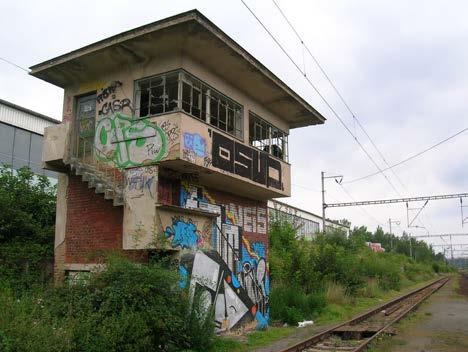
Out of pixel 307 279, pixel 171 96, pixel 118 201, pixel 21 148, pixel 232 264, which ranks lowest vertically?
pixel 307 279

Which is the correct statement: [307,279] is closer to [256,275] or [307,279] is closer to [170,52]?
[256,275]

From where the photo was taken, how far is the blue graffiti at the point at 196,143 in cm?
1208

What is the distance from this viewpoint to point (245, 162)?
48.7 ft

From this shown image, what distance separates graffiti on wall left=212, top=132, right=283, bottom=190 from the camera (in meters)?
13.5

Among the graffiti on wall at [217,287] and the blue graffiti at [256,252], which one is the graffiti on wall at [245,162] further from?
the graffiti on wall at [217,287]

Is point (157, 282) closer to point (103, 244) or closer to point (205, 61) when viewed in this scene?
point (103, 244)

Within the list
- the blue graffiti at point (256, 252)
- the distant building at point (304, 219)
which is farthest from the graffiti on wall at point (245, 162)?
the distant building at point (304, 219)

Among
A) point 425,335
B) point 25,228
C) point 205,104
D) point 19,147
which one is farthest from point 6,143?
point 425,335

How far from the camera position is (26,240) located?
46.5ft

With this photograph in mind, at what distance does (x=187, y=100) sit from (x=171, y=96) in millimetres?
548

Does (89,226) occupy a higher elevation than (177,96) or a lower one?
lower

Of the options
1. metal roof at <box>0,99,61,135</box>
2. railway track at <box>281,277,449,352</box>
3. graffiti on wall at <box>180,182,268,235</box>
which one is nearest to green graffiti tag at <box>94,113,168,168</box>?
graffiti on wall at <box>180,182,268,235</box>

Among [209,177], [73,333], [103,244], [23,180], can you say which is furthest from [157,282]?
[23,180]

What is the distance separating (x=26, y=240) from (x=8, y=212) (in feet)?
3.24
